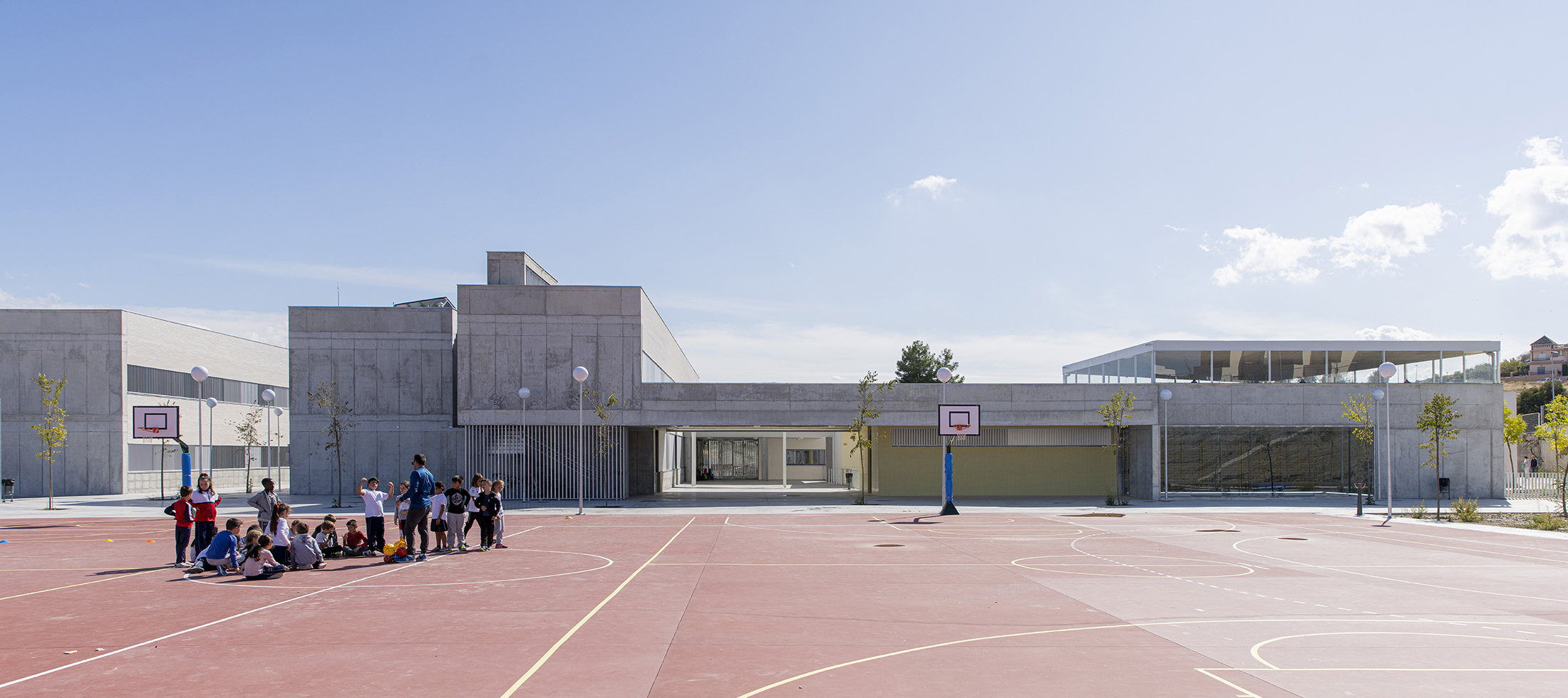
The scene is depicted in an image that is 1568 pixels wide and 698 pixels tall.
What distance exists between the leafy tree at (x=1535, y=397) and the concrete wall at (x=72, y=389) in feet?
388

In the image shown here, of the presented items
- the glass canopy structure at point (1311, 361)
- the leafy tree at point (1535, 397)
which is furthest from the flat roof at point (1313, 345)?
the leafy tree at point (1535, 397)

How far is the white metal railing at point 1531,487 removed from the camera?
42.3 m

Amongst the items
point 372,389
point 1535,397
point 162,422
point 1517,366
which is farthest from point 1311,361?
point 1517,366

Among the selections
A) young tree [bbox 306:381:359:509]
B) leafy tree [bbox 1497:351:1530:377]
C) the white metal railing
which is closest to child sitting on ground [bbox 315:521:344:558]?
young tree [bbox 306:381:359:509]

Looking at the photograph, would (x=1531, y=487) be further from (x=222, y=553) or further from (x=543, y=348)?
(x=222, y=553)

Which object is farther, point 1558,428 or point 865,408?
point 865,408

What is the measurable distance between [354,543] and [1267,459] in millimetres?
36622

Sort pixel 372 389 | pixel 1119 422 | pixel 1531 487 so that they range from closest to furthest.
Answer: pixel 1119 422
pixel 372 389
pixel 1531 487

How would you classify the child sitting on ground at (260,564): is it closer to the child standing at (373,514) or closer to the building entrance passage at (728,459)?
the child standing at (373,514)

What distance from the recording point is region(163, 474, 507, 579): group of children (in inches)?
619

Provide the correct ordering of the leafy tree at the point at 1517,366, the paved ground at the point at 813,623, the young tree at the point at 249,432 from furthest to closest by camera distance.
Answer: the leafy tree at the point at 1517,366 < the young tree at the point at 249,432 < the paved ground at the point at 813,623

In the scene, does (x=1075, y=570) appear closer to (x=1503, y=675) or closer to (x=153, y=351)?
(x=1503, y=675)

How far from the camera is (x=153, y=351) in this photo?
1827 inches

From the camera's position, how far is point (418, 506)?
716 inches
